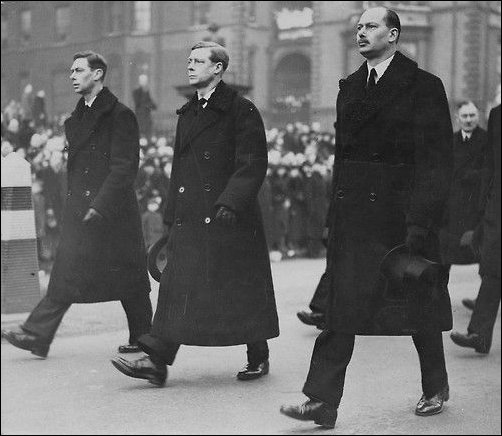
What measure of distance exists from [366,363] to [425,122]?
9.06 ft

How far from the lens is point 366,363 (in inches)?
218

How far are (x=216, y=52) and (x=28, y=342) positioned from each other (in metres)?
2.84

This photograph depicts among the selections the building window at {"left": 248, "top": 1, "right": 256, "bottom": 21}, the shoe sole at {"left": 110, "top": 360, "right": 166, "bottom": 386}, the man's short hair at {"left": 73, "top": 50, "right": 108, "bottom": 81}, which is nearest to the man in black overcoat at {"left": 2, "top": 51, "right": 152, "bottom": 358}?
the man's short hair at {"left": 73, "top": 50, "right": 108, "bottom": 81}

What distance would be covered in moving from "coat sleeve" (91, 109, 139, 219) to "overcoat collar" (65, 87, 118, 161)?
0.07 meters

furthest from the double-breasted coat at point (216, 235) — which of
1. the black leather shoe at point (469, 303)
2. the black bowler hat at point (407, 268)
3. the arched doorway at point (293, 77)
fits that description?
the arched doorway at point (293, 77)

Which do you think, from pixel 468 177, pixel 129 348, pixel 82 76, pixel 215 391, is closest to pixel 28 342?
pixel 129 348

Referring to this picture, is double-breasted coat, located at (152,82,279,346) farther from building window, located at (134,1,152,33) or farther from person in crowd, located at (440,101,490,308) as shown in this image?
person in crowd, located at (440,101,490,308)

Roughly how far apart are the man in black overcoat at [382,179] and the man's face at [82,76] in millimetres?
889

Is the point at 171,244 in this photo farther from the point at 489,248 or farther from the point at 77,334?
the point at 77,334

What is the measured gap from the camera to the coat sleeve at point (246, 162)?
3799 mm

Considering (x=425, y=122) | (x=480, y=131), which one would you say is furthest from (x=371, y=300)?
(x=480, y=131)

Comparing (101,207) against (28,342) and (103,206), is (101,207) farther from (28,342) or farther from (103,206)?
(28,342)

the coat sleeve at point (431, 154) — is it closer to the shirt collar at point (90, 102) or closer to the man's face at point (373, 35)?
the man's face at point (373, 35)

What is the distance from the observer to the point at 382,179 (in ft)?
10.2
